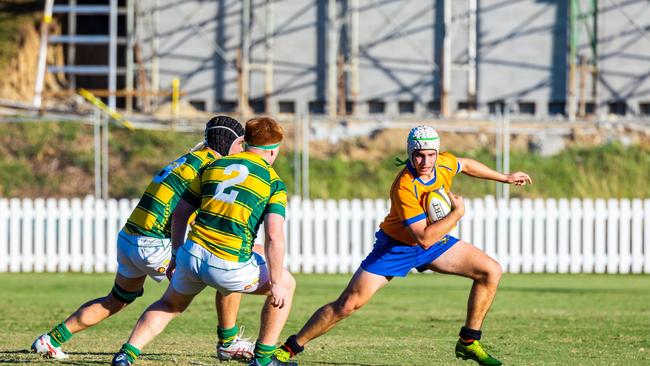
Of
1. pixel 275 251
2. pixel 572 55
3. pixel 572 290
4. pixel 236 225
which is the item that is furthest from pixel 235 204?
pixel 572 55

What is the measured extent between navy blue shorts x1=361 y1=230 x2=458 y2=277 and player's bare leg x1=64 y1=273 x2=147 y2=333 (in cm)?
162

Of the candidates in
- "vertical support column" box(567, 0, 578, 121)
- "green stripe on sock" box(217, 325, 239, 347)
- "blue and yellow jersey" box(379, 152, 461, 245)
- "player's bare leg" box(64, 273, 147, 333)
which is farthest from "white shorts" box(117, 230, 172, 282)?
"vertical support column" box(567, 0, 578, 121)

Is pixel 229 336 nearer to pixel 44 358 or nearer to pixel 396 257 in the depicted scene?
pixel 44 358

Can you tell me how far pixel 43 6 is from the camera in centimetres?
3094

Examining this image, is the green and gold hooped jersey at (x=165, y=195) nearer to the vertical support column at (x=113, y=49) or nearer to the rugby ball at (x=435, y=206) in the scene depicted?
the rugby ball at (x=435, y=206)

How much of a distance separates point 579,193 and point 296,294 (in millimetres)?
11592

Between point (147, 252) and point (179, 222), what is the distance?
0.79m

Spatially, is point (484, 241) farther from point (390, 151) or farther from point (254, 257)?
point (254, 257)

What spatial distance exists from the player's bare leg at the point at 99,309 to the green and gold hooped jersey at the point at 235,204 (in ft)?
4.55

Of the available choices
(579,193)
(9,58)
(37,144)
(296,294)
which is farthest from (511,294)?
(9,58)

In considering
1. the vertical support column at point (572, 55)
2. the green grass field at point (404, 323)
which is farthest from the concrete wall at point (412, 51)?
the green grass field at point (404, 323)

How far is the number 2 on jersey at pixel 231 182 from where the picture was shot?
23.9ft

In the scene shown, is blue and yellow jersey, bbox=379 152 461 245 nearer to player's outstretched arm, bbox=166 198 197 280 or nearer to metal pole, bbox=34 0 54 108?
player's outstretched arm, bbox=166 198 197 280

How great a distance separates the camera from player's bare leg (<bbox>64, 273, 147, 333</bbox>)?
339 inches
